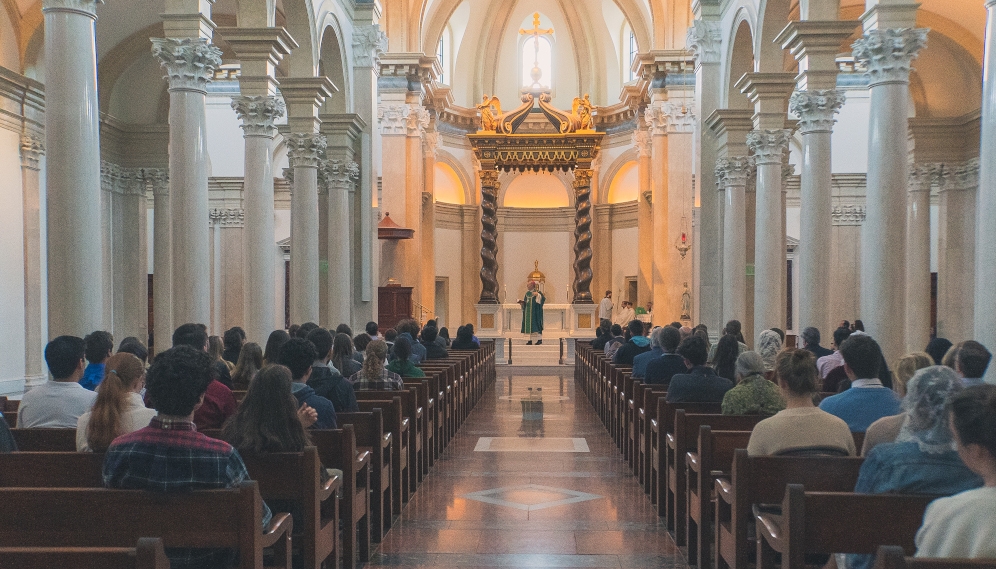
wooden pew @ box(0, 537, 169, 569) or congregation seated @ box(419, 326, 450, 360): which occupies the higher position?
wooden pew @ box(0, 537, 169, 569)

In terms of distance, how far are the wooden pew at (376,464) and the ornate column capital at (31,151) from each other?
11875 millimetres

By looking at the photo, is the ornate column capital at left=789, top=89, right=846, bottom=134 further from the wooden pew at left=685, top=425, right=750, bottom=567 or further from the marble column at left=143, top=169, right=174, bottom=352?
the marble column at left=143, top=169, right=174, bottom=352

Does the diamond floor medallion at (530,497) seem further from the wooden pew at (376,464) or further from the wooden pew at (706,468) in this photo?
the wooden pew at (706,468)

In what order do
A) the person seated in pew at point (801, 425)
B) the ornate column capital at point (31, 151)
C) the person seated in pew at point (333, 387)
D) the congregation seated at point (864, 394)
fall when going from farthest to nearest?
1. the ornate column capital at point (31, 151)
2. the person seated in pew at point (333, 387)
3. the congregation seated at point (864, 394)
4. the person seated in pew at point (801, 425)

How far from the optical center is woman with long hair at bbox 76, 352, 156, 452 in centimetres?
412

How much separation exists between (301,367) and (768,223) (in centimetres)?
1119

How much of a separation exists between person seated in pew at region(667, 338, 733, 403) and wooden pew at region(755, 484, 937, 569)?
3.53m

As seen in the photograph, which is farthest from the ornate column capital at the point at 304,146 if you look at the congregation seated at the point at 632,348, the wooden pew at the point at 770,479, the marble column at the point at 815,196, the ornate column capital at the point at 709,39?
the wooden pew at the point at 770,479

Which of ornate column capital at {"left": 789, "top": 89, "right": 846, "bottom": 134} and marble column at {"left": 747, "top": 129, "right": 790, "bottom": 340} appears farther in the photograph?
marble column at {"left": 747, "top": 129, "right": 790, "bottom": 340}

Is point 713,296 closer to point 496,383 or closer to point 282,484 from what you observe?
point 496,383

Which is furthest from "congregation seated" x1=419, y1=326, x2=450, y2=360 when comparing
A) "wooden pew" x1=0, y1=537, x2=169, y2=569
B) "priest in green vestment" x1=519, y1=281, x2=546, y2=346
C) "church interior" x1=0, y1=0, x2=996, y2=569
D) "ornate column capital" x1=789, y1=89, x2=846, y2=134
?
"priest in green vestment" x1=519, y1=281, x2=546, y2=346

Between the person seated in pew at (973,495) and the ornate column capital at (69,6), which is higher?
the ornate column capital at (69,6)

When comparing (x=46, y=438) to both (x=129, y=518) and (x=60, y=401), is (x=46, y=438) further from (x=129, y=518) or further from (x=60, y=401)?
(x=129, y=518)

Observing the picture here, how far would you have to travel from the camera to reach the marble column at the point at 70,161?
8.12 metres
